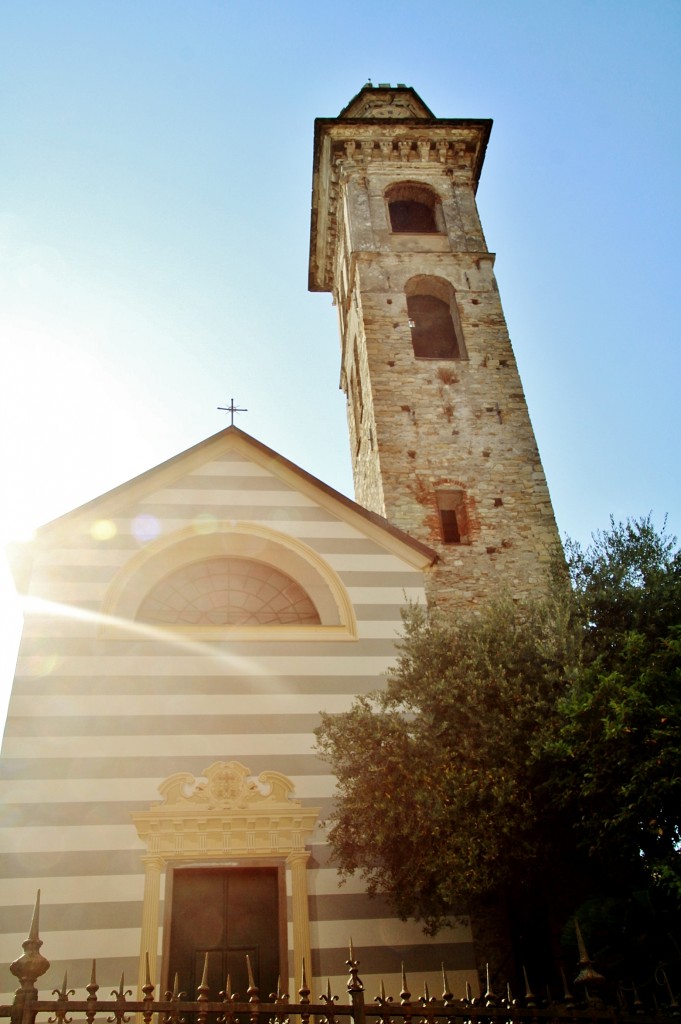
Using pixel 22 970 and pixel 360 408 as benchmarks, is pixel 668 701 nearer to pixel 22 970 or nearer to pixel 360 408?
pixel 22 970

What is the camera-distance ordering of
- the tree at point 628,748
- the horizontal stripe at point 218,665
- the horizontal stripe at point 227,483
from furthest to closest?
1. the horizontal stripe at point 227,483
2. the horizontal stripe at point 218,665
3. the tree at point 628,748

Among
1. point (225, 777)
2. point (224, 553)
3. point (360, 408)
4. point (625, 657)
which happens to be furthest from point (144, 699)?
point (360, 408)

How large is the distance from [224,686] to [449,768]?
367cm

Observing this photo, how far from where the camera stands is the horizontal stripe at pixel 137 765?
10.9 meters

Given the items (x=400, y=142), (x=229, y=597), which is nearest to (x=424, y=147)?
(x=400, y=142)

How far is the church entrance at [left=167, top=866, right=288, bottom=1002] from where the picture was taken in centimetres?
999

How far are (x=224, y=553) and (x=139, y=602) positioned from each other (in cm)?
161

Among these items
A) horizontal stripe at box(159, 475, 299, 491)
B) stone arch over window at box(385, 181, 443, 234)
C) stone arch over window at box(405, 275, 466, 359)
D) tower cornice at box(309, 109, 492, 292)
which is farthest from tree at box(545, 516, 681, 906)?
tower cornice at box(309, 109, 492, 292)

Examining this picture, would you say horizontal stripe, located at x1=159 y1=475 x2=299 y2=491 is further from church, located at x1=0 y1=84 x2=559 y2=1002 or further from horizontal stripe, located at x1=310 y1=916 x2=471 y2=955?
horizontal stripe, located at x1=310 y1=916 x2=471 y2=955

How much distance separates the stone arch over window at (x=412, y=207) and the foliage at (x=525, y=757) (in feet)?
52.7

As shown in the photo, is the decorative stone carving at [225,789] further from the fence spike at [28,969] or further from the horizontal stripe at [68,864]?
the fence spike at [28,969]

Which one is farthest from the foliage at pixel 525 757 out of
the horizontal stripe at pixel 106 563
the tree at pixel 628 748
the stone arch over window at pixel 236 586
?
the horizontal stripe at pixel 106 563

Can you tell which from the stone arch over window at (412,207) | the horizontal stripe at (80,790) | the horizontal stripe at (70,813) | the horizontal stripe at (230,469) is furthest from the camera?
the stone arch over window at (412,207)

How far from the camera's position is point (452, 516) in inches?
721
